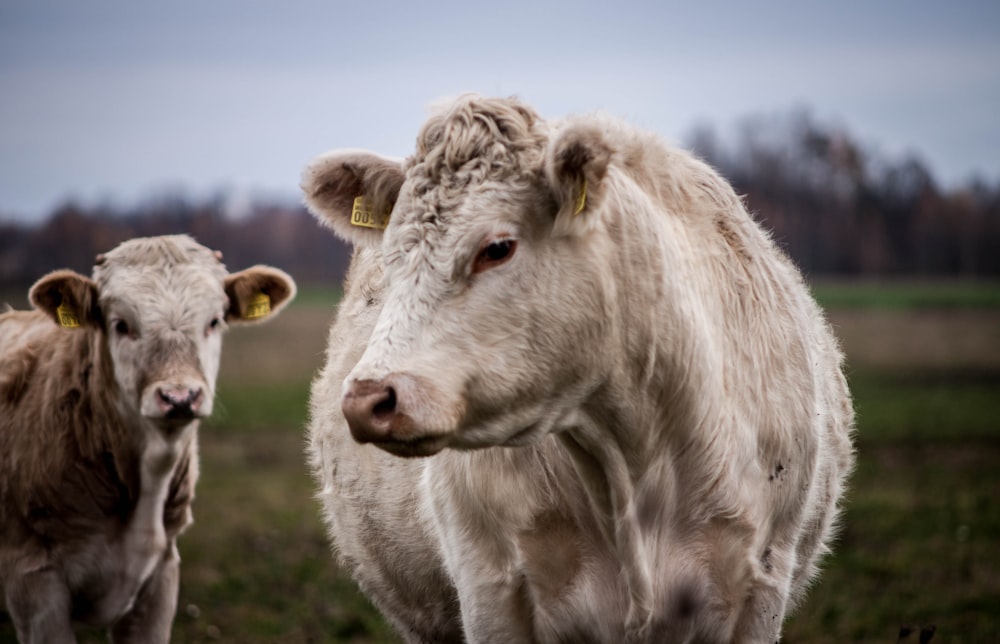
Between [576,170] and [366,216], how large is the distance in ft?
3.16

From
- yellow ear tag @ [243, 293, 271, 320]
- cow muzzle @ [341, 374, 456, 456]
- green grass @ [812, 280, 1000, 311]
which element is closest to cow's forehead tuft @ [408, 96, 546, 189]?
cow muzzle @ [341, 374, 456, 456]

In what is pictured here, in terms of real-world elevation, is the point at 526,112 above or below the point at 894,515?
above

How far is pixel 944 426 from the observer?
621 inches

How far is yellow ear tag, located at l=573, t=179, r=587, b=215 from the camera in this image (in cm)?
321

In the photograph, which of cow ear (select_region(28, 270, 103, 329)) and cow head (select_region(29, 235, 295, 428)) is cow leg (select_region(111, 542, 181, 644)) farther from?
cow ear (select_region(28, 270, 103, 329))

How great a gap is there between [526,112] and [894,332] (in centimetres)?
3049

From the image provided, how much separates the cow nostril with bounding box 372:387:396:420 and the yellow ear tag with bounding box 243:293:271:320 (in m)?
3.40

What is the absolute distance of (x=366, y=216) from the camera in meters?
3.87

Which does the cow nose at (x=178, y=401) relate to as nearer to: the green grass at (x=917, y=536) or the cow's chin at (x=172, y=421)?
the cow's chin at (x=172, y=421)

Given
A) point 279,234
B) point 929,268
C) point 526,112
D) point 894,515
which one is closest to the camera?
point 526,112

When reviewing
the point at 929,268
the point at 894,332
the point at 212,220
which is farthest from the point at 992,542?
the point at 929,268

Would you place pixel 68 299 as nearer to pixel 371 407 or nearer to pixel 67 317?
pixel 67 317

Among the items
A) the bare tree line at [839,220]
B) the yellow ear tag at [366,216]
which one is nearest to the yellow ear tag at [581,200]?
the yellow ear tag at [366,216]

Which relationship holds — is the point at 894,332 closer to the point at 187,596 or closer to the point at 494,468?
the point at 187,596
